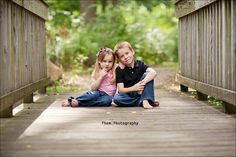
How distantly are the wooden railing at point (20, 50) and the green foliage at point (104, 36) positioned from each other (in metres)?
4.99

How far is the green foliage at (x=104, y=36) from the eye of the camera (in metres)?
13.7

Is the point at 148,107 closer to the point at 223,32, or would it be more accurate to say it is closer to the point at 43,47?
the point at 223,32

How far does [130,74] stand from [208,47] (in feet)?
3.66

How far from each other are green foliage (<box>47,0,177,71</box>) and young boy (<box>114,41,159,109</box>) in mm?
6662

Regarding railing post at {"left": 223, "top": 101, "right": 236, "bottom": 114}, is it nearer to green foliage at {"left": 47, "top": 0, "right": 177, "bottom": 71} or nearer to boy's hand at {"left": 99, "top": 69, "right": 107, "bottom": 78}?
boy's hand at {"left": 99, "top": 69, "right": 107, "bottom": 78}

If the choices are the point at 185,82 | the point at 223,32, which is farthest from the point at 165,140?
the point at 185,82

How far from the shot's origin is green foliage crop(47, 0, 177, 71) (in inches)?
541

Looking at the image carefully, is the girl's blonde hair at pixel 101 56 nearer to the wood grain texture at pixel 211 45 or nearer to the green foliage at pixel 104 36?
the wood grain texture at pixel 211 45

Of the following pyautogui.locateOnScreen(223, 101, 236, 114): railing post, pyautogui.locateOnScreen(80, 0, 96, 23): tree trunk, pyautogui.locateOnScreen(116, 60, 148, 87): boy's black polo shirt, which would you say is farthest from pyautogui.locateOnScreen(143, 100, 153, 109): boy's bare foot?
pyautogui.locateOnScreen(80, 0, 96, 23): tree trunk

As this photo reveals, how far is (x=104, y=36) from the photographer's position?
15.3 metres

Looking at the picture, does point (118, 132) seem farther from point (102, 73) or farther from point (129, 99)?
point (102, 73)

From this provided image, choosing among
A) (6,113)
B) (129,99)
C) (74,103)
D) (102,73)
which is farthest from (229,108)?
(6,113)

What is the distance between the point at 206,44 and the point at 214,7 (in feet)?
2.26

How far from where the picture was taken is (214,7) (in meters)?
6.04
